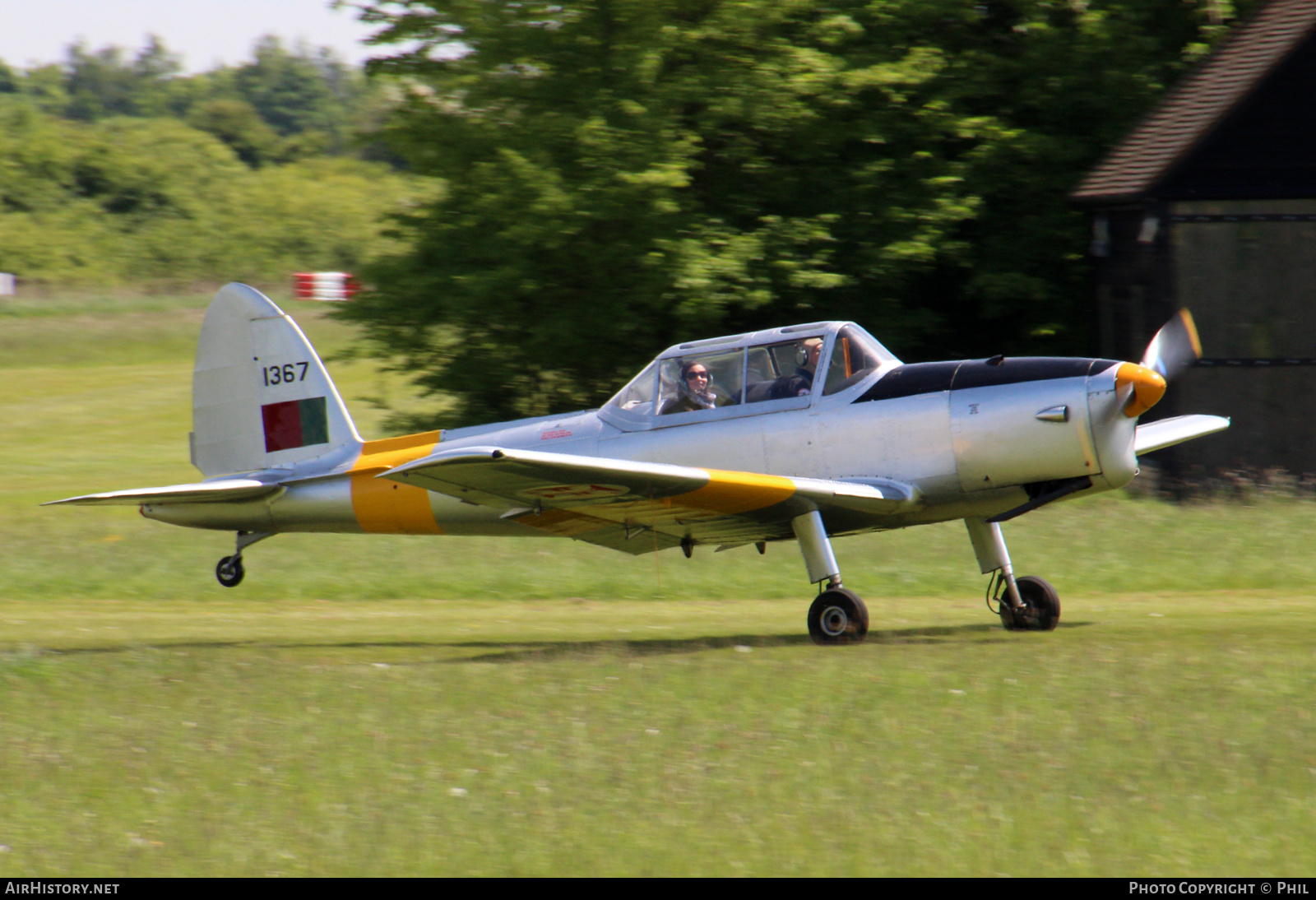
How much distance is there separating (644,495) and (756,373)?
56.6 inches

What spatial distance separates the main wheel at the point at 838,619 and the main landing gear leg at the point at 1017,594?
1.21 meters

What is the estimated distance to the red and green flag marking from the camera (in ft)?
37.7

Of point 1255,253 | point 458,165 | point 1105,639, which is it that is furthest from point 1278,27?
point 1105,639

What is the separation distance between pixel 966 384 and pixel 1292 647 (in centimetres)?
266

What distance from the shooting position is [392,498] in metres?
10.9

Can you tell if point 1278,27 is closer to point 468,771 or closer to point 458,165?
point 458,165

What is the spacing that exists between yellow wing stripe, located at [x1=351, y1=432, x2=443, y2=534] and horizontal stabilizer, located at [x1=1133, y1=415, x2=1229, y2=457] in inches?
220

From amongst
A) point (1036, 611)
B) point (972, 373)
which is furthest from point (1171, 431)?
point (972, 373)

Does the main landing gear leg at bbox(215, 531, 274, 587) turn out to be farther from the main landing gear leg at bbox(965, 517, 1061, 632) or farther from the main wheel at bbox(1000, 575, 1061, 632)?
the main wheel at bbox(1000, 575, 1061, 632)

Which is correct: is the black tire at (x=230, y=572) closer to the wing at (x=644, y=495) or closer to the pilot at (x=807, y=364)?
the wing at (x=644, y=495)

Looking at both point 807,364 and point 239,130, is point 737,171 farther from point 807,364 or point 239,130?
point 239,130

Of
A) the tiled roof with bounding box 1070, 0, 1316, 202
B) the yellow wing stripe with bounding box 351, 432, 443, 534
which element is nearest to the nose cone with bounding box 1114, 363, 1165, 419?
the yellow wing stripe with bounding box 351, 432, 443, 534

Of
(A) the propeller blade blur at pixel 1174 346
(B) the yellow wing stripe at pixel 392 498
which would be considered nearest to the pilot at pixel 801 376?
(A) the propeller blade blur at pixel 1174 346

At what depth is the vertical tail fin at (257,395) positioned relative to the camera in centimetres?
1148
